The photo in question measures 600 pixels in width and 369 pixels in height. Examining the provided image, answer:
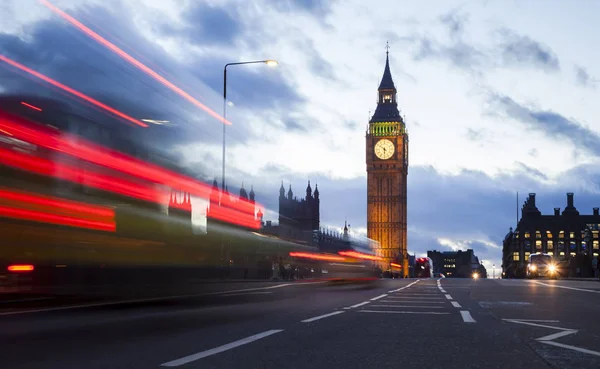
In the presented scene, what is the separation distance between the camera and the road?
6.61 m

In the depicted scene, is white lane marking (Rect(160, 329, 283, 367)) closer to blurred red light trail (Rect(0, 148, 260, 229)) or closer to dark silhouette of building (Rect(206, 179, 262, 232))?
blurred red light trail (Rect(0, 148, 260, 229))

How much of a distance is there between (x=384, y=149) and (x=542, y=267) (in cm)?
10923

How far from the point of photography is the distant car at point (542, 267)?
82.6m

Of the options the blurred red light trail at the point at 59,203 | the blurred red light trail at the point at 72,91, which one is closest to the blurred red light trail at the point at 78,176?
the blurred red light trail at the point at 59,203

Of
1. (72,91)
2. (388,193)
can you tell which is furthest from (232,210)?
(388,193)

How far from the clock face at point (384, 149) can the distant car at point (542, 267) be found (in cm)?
10603

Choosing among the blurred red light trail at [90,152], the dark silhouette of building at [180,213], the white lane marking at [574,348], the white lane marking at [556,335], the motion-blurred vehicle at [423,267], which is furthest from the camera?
the motion-blurred vehicle at [423,267]

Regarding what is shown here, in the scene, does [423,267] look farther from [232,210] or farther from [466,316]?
[466,316]

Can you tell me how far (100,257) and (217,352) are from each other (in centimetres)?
1006

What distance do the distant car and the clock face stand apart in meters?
106

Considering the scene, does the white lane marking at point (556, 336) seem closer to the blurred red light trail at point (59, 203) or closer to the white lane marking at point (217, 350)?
the white lane marking at point (217, 350)

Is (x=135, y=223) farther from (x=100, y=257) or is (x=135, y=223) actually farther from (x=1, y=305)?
(x=1, y=305)

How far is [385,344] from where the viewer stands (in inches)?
315

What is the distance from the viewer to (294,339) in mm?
8328
